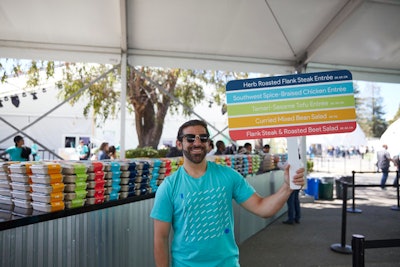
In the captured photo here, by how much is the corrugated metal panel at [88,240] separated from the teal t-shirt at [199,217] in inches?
38.0

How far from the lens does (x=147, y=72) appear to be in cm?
1675

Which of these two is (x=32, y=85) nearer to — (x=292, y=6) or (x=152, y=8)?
(x=152, y=8)

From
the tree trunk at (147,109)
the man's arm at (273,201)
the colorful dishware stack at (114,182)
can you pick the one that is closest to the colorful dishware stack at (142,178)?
the colorful dishware stack at (114,182)

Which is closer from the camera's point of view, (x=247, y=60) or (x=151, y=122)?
(x=247, y=60)

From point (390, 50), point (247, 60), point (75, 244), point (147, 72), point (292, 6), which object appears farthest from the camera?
point (147, 72)

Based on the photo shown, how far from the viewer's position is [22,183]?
2639 millimetres

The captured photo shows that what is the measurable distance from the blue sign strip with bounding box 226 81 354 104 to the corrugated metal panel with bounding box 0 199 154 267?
160 centimetres

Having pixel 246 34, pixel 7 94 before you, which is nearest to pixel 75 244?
pixel 246 34

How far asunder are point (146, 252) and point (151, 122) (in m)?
14.2

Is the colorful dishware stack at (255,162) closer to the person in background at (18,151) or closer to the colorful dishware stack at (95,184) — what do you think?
the colorful dishware stack at (95,184)

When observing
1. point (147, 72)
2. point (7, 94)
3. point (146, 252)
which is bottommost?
point (146, 252)


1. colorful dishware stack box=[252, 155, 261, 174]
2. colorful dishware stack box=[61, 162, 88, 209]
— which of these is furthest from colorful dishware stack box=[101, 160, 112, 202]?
colorful dishware stack box=[252, 155, 261, 174]

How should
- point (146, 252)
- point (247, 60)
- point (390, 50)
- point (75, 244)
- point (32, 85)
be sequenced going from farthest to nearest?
1. point (32, 85)
2. point (247, 60)
3. point (390, 50)
4. point (146, 252)
5. point (75, 244)

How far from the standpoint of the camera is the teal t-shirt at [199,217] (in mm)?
1939
